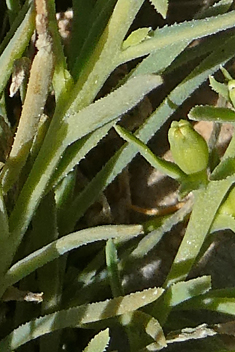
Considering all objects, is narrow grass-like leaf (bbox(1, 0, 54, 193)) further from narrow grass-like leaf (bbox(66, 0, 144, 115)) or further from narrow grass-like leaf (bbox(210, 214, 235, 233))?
narrow grass-like leaf (bbox(210, 214, 235, 233))

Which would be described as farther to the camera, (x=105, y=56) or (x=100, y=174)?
(x=100, y=174)

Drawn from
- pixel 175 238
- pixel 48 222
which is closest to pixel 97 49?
pixel 48 222

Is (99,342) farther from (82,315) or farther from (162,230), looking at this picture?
(162,230)

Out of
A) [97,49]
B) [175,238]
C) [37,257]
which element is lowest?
[175,238]

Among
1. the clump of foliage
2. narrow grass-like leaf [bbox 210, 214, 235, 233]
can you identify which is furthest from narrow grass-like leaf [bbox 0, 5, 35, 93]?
narrow grass-like leaf [bbox 210, 214, 235, 233]

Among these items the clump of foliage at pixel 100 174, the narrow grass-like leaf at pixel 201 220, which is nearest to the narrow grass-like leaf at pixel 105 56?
the clump of foliage at pixel 100 174

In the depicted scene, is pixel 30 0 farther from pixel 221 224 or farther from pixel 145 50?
pixel 221 224

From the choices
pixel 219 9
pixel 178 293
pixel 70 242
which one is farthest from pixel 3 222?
pixel 219 9
